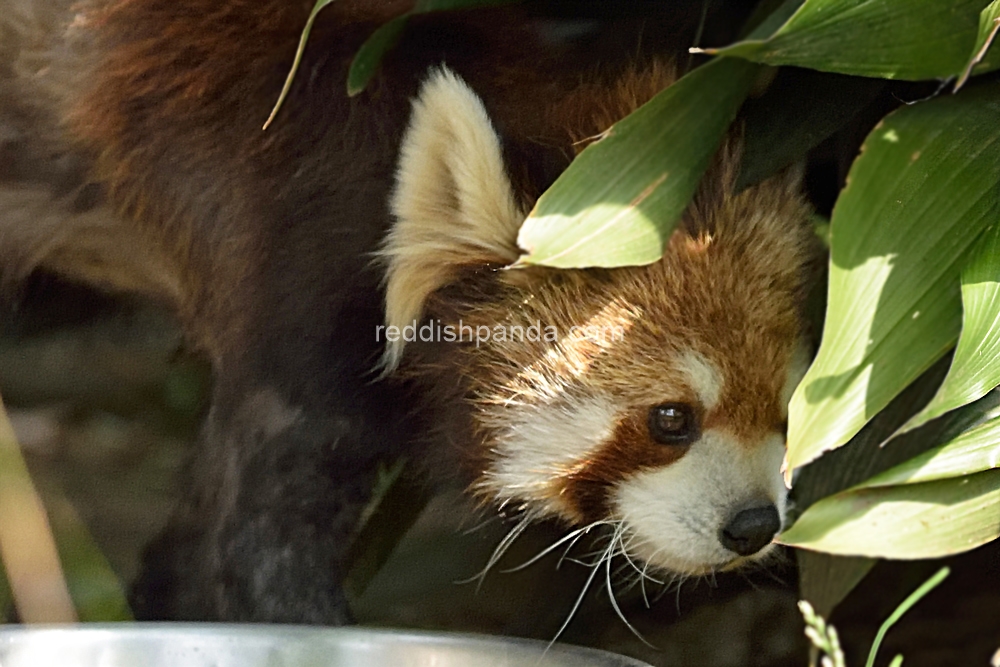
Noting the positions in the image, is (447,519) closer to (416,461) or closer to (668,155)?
(416,461)

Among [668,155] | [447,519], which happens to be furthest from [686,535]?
[668,155]

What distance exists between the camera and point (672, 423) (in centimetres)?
122

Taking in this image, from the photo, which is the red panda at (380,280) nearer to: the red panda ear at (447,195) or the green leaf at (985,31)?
the red panda ear at (447,195)

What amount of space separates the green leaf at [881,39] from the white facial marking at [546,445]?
0.45 metres

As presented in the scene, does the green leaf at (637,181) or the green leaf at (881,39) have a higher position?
the green leaf at (881,39)

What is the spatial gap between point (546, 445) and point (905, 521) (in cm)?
48

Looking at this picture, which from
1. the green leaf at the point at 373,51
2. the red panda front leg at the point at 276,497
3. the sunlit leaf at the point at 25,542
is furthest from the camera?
the sunlit leaf at the point at 25,542

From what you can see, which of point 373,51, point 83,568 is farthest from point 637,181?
point 83,568

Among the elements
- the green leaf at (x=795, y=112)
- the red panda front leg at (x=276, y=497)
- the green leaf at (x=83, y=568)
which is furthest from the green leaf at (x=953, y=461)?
the green leaf at (x=83, y=568)

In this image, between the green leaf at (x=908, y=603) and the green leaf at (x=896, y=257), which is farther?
the green leaf at (x=896, y=257)

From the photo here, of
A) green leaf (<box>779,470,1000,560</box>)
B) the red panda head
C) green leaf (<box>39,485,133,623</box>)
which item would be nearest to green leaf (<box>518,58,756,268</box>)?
the red panda head

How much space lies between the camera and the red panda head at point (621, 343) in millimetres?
1201

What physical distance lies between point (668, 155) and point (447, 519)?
657 millimetres

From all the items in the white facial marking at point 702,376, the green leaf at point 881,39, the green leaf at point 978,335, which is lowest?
the white facial marking at point 702,376
